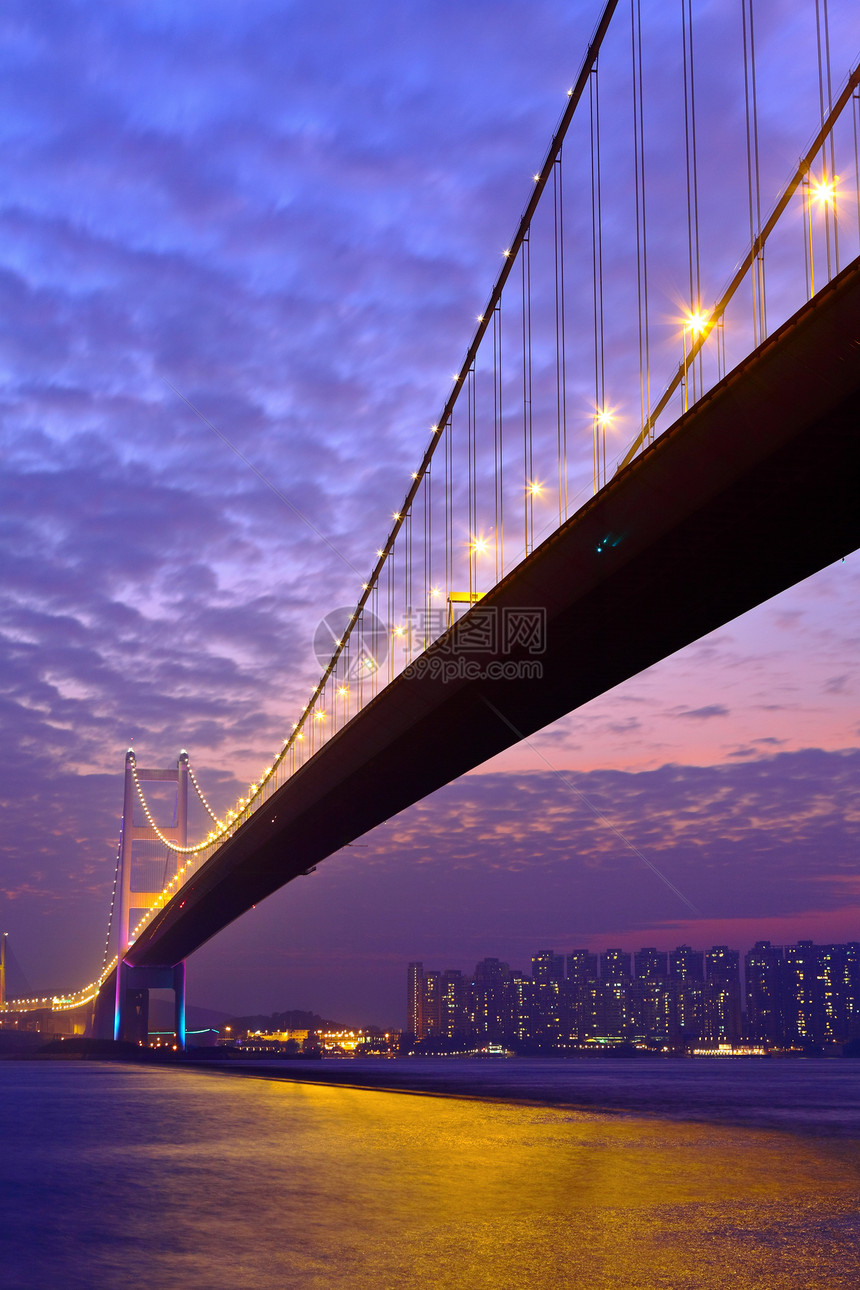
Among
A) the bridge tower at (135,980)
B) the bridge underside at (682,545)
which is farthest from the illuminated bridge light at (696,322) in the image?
the bridge tower at (135,980)

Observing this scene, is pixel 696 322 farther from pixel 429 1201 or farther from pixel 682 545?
pixel 429 1201

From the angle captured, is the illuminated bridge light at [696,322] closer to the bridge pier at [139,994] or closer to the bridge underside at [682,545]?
the bridge underside at [682,545]

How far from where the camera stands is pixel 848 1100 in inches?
1475

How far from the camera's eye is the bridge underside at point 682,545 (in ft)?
47.5

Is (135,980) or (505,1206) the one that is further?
(135,980)

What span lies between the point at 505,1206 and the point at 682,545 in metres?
8.98

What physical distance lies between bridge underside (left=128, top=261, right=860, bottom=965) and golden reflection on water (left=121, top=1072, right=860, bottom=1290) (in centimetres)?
776

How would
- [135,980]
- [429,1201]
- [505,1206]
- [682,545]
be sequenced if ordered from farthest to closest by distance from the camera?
[135,980] → [682,545] → [429,1201] → [505,1206]

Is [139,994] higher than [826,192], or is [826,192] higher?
[826,192]

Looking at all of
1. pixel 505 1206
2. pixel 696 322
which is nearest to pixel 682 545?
pixel 696 322

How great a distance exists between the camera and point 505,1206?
12180 millimetres

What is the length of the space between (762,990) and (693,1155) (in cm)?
14972

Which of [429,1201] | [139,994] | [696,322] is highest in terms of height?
[696,322]

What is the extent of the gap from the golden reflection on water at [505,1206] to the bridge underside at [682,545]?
7755 mm
